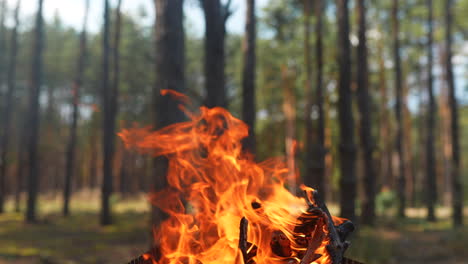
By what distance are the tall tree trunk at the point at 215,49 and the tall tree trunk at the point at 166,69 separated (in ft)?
1.42

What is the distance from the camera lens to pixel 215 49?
5582 millimetres

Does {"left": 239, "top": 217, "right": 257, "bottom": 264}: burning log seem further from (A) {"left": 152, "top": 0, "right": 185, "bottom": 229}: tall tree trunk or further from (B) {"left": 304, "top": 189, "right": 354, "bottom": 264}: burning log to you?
(A) {"left": 152, "top": 0, "right": 185, "bottom": 229}: tall tree trunk

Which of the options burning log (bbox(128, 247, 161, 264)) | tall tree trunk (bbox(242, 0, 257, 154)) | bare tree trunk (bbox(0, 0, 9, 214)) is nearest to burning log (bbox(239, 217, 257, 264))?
burning log (bbox(128, 247, 161, 264))

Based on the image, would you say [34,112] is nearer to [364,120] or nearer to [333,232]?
[364,120]

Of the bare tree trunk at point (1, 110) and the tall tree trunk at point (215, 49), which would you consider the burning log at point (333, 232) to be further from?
the bare tree trunk at point (1, 110)

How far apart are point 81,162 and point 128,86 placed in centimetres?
2008

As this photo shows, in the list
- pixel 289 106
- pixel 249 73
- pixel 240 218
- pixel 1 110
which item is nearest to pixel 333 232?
pixel 240 218

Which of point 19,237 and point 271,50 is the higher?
point 271,50

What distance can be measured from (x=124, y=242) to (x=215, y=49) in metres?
8.60

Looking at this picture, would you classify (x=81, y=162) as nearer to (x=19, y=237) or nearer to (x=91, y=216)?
(x=91, y=216)

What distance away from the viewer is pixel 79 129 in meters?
37.4

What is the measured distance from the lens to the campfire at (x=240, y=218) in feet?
10.2

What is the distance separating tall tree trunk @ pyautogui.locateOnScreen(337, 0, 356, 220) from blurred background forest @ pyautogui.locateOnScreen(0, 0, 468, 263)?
0.04m

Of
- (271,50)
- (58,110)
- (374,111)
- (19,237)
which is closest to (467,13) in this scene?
(374,111)
